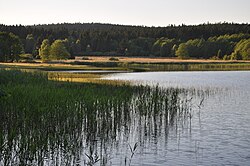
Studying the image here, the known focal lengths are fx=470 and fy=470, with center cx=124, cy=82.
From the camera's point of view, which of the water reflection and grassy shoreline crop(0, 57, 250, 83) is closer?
the water reflection

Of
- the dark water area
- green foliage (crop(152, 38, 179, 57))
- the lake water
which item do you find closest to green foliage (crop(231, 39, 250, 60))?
green foliage (crop(152, 38, 179, 57))

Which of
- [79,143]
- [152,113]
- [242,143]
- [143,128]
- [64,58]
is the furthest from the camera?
[64,58]

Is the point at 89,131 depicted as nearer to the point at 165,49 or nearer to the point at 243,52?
the point at 243,52

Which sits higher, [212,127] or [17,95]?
[17,95]

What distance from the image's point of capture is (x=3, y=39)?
3278 inches

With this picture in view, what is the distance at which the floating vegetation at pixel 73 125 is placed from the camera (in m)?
14.3

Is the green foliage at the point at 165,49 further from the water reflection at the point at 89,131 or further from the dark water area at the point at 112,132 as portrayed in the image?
the water reflection at the point at 89,131

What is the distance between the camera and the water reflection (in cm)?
1430

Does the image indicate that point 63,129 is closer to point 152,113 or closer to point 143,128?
point 143,128

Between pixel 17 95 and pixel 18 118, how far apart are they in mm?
3250

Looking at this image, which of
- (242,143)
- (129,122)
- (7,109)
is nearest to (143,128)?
(129,122)

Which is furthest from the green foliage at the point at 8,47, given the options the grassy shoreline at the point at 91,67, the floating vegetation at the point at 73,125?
the floating vegetation at the point at 73,125

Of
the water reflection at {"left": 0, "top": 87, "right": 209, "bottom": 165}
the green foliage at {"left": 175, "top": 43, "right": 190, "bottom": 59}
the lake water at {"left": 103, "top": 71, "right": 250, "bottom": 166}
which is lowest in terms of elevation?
the green foliage at {"left": 175, "top": 43, "right": 190, "bottom": 59}

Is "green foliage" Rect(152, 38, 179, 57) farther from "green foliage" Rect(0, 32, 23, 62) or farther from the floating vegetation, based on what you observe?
the floating vegetation
